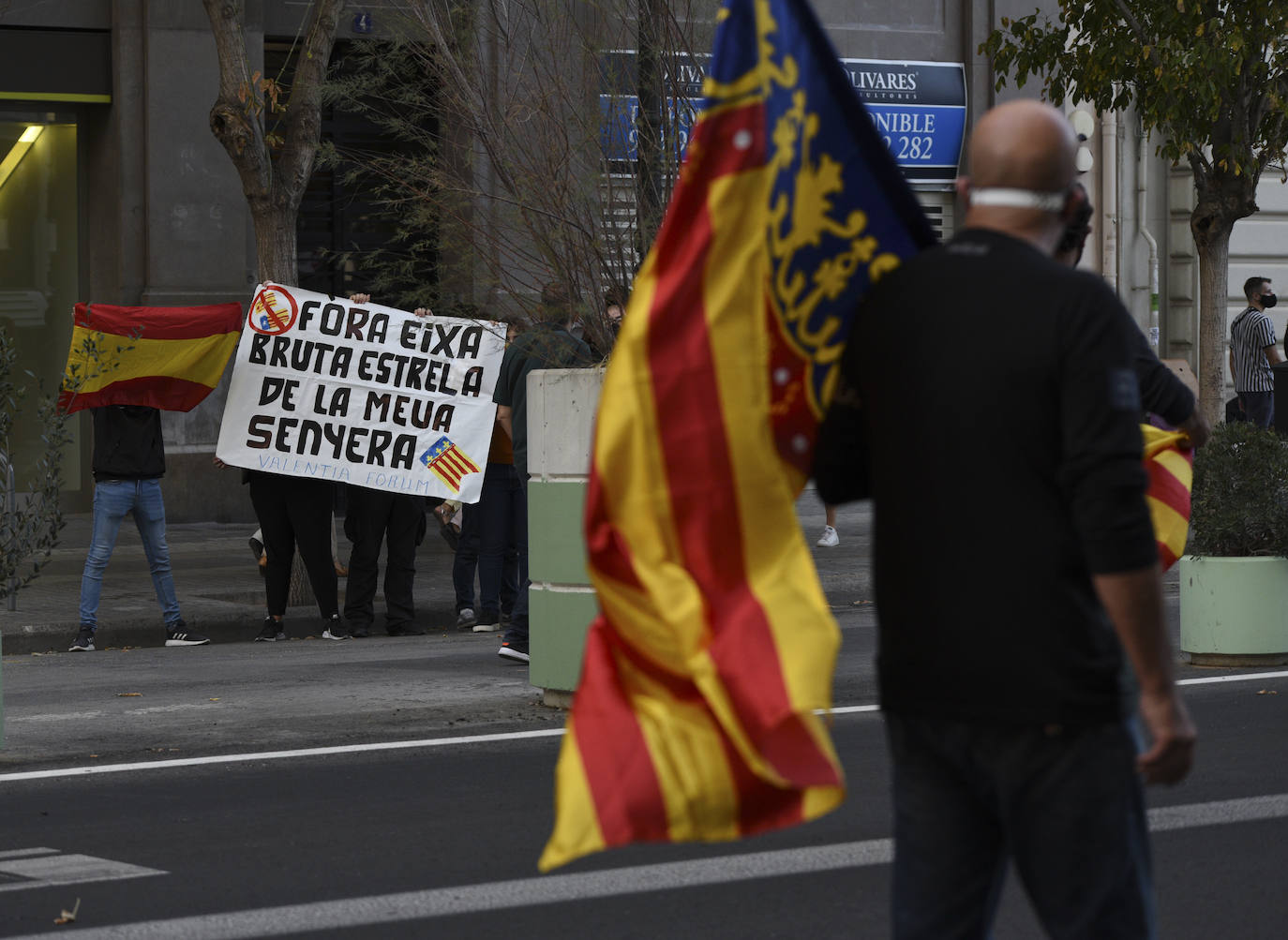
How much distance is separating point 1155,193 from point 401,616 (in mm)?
15781

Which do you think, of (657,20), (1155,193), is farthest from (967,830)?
(1155,193)

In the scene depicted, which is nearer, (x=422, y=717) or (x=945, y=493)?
(x=945, y=493)

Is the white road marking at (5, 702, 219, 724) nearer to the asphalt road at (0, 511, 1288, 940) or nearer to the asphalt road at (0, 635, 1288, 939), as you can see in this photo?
the asphalt road at (0, 511, 1288, 940)

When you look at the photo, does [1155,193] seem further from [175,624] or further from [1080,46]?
[175,624]

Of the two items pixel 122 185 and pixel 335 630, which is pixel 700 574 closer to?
pixel 335 630

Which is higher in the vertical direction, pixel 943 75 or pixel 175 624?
pixel 943 75

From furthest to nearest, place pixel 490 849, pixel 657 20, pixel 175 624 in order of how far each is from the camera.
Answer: pixel 175 624 → pixel 657 20 → pixel 490 849

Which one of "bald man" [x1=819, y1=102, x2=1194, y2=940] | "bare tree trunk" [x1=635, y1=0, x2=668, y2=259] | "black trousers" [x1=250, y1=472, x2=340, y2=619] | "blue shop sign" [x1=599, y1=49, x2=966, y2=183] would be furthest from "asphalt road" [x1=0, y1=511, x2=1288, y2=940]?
"blue shop sign" [x1=599, y1=49, x2=966, y2=183]

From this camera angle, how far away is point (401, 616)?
43.1 feet

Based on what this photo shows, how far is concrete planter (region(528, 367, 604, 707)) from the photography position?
9.24 metres

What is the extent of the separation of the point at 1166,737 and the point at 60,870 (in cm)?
425

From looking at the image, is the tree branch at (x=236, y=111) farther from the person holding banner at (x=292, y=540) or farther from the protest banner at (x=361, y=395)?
the person holding banner at (x=292, y=540)

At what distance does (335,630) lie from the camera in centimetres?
1291

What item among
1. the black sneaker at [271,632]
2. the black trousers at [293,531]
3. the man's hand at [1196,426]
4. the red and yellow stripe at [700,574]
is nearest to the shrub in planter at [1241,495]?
the man's hand at [1196,426]
